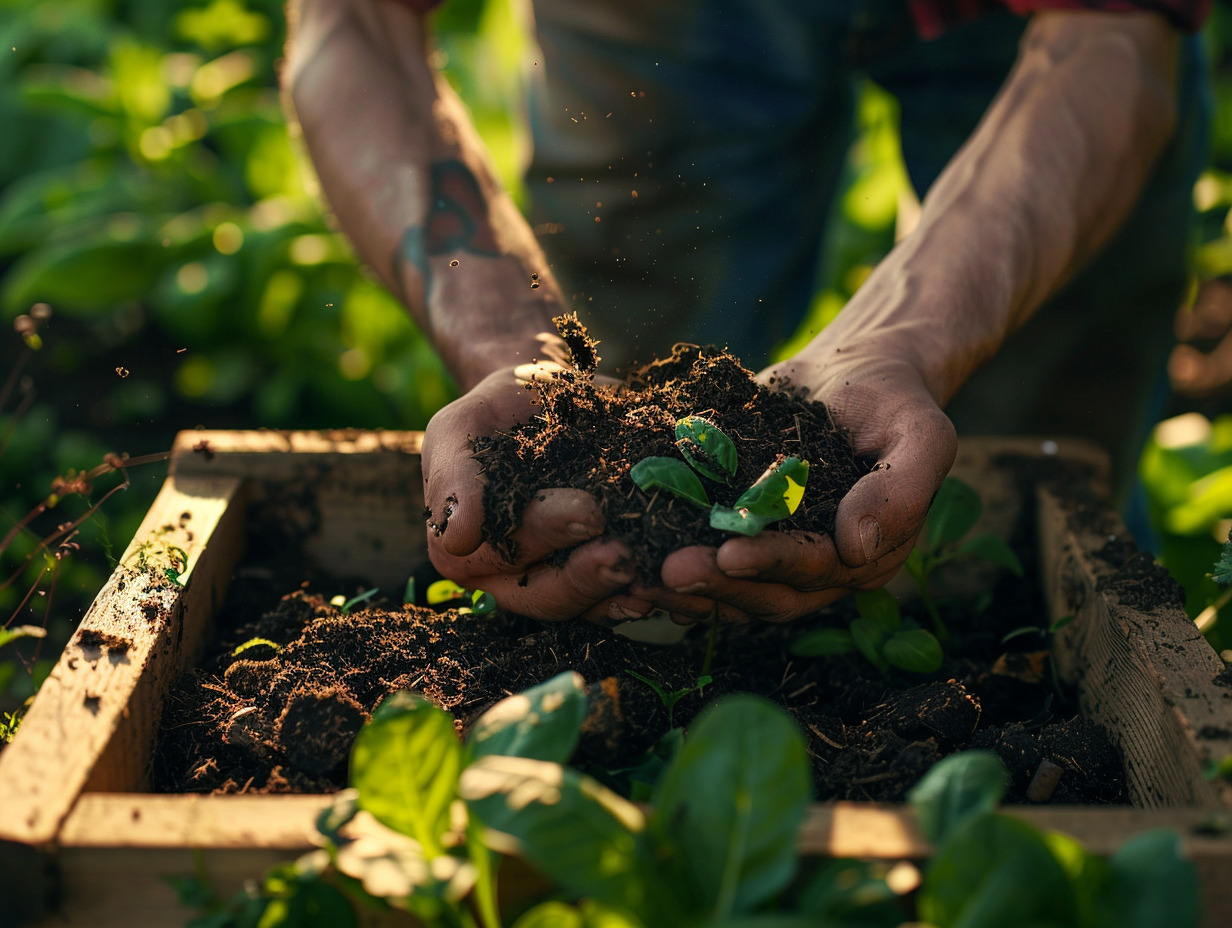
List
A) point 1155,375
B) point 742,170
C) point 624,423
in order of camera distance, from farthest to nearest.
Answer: point 1155,375 → point 742,170 → point 624,423

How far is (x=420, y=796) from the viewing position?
0.81 metres

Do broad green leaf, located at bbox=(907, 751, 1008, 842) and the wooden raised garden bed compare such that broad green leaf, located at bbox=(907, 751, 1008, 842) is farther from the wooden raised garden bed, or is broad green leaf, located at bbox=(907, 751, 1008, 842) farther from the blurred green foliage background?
the blurred green foliage background

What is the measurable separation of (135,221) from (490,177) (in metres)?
1.95

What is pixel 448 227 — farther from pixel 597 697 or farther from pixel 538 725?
pixel 538 725

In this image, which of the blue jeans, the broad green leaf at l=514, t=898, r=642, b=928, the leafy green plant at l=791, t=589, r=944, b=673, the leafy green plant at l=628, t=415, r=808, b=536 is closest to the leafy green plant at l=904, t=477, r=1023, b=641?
the leafy green plant at l=791, t=589, r=944, b=673

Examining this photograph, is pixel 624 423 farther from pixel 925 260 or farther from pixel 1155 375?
pixel 1155 375

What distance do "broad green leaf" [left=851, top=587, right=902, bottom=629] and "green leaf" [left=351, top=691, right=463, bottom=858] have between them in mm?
694

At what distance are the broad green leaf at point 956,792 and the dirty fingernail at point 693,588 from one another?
327 millimetres

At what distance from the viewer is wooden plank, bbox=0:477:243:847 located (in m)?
0.93

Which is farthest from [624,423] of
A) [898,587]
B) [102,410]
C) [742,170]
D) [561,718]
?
[102,410]

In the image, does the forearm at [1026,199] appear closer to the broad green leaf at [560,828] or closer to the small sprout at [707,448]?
the small sprout at [707,448]

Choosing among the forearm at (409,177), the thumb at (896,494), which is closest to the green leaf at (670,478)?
the thumb at (896,494)

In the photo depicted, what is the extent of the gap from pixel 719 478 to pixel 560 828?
514 millimetres

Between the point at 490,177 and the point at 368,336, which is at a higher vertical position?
A: the point at 490,177
